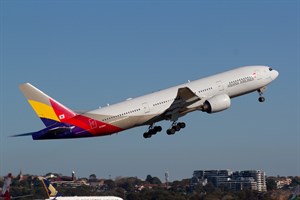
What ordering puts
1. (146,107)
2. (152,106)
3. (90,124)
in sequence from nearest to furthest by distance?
(90,124), (146,107), (152,106)

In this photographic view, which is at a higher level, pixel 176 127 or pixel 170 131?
pixel 176 127

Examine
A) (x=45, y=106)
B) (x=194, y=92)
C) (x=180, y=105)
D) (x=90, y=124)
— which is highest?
(x=194, y=92)

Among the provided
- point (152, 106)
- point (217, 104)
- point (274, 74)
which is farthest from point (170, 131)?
point (274, 74)

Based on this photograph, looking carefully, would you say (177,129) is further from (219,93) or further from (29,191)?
(29,191)

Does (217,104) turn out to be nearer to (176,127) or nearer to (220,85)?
(220,85)

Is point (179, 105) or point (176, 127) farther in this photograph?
point (176, 127)

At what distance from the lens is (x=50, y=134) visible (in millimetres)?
77750

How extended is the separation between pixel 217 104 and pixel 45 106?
2070 centimetres

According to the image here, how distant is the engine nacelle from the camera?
86438mm

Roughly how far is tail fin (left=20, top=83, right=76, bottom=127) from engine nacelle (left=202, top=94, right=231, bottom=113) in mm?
16713

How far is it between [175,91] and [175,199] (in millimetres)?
68210

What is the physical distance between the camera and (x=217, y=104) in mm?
86438

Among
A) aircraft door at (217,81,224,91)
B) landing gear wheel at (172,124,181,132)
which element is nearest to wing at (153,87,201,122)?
landing gear wheel at (172,124,181,132)

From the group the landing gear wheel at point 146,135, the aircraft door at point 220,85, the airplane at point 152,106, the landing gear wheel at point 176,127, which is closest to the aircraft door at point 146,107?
the airplane at point 152,106
